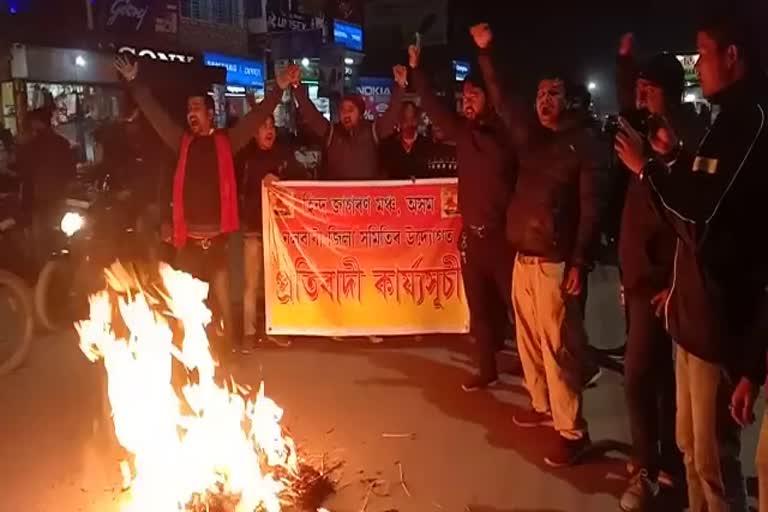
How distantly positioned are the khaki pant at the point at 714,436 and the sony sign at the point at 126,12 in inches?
754

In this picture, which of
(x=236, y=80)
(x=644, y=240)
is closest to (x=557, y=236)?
(x=644, y=240)

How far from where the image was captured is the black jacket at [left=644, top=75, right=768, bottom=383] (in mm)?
3297

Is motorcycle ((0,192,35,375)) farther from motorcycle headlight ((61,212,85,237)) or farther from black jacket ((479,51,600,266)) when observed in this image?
black jacket ((479,51,600,266))

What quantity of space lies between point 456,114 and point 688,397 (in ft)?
10.9

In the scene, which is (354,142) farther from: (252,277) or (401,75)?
(252,277)

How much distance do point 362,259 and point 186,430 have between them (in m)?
3.57

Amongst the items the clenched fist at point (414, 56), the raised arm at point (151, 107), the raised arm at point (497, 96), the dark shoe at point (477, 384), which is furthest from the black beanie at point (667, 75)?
the raised arm at point (151, 107)

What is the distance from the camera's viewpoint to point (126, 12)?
2092cm

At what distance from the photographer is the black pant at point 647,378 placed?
4547 millimetres

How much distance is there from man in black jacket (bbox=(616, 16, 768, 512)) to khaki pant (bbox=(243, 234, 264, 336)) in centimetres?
502

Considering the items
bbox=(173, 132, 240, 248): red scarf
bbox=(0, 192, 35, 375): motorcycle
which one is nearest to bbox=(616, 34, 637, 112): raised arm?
bbox=(173, 132, 240, 248): red scarf

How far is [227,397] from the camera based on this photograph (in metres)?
4.95

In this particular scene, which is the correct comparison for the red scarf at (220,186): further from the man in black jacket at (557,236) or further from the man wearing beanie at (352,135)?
the man in black jacket at (557,236)

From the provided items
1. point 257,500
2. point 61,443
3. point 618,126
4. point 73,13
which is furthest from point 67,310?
point 73,13
